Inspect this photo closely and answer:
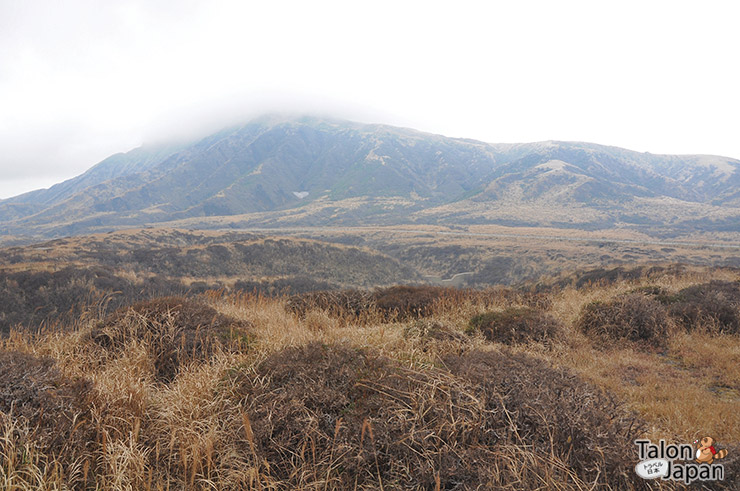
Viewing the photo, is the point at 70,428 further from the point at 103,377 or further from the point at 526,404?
the point at 526,404

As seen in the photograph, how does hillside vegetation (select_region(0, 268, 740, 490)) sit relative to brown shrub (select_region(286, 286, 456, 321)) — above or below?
above

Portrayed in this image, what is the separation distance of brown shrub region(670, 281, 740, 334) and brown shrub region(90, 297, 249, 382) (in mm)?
8726

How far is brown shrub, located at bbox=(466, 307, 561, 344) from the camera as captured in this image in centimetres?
639

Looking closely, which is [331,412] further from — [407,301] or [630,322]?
[630,322]

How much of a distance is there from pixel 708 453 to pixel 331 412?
3053 millimetres

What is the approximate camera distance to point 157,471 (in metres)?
2.74

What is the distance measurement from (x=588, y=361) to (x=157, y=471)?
600 centimetres

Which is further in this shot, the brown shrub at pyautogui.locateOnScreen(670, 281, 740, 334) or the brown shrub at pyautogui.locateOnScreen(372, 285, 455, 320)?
the brown shrub at pyautogui.locateOnScreen(372, 285, 455, 320)

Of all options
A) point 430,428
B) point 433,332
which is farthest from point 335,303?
point 430,428

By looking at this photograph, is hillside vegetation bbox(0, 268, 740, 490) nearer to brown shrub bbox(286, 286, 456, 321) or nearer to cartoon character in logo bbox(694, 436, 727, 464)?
cartoon character in logo bbox(694, 436, 727, 464)

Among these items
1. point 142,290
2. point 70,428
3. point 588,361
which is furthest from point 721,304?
point 142,290

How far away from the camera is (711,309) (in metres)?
7.28

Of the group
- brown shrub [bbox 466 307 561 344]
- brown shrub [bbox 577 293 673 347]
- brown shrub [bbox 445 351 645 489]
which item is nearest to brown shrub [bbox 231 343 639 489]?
brown shrub [bbox 445 351 645 489]

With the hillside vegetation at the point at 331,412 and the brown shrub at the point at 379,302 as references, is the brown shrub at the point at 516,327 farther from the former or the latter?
the brown shrub at the point at 379,302
